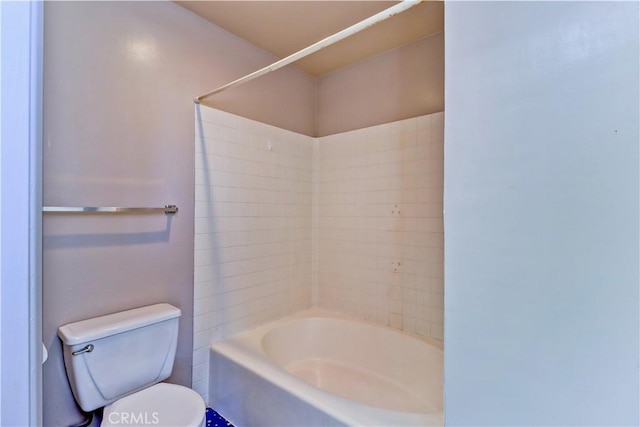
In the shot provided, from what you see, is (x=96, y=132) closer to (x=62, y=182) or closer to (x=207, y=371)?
(x=62, y=182)

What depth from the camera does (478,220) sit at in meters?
0.66

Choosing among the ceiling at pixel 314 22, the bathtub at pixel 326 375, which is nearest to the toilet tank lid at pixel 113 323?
the bathtub at pixel 326 375

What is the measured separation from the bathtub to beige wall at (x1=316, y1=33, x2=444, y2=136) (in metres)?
1.58

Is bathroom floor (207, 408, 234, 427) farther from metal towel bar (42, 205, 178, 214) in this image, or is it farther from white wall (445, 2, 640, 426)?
white wall (445, 2, 640, 426)

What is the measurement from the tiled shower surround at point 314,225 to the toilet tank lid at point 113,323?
0.95 ft

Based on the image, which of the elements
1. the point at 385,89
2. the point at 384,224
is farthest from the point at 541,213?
the point at 385,89

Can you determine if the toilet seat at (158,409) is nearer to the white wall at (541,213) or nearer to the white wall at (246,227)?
the white wall at (246,227)

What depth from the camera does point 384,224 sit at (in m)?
2.19

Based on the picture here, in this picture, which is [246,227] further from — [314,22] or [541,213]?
[541,213]

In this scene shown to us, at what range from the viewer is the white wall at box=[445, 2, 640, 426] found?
50cm

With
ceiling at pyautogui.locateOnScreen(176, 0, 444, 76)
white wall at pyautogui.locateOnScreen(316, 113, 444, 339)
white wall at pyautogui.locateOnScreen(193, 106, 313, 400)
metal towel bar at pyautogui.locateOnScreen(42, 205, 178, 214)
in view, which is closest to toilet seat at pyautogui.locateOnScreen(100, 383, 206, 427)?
white wall at pyautogui.locateOnScreen(193, 106, 313, 400)

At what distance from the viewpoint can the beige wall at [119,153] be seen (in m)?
1.31

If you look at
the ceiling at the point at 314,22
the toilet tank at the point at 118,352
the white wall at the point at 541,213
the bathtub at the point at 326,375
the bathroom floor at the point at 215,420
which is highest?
the ceiling at the point at 314,22

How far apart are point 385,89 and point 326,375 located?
7.12 feet
